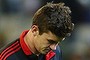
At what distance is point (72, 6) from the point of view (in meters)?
3.95

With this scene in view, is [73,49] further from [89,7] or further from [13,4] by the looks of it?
[13,4]

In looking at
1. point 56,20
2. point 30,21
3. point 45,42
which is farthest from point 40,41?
point 30,21

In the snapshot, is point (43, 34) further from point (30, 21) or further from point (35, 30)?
point (30, 21)

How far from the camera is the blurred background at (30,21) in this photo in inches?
156

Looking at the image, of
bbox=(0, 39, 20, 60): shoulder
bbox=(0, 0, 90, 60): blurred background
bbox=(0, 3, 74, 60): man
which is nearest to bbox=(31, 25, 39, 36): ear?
bbox=(0, 3, 74, 60): man

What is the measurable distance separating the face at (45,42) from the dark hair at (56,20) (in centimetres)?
3

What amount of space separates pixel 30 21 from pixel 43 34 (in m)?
1.99

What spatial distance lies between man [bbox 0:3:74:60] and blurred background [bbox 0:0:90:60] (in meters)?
1.93

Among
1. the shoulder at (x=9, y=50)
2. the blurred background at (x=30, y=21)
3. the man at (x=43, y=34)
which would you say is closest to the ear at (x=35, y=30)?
the man at (x=43, y=34)

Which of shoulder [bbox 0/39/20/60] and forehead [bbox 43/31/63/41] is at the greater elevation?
forehead [bbox 43/31/63/41]

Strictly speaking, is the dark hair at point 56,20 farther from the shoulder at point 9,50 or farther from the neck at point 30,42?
the shoulder at point 9,50

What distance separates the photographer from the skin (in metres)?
1.99

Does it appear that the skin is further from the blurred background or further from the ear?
the blurred background

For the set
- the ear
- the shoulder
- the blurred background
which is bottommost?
the blurred background
